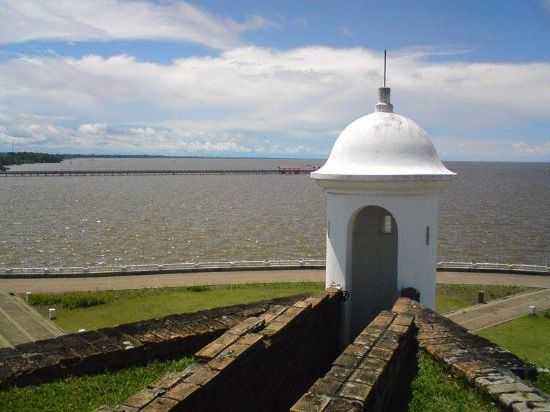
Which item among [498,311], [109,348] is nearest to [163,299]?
[498,311]

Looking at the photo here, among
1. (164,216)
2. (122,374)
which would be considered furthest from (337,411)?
(164,216)

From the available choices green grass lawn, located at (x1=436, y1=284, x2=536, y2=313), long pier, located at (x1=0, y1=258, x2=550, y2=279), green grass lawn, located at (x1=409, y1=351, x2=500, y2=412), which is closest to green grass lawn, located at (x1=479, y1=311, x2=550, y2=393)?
green grass lawn, located at (x1=436, y1=284, x2=536, y2=313)

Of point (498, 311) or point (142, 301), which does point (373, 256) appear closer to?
point (498, 311)

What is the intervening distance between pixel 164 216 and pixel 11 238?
47.8ft

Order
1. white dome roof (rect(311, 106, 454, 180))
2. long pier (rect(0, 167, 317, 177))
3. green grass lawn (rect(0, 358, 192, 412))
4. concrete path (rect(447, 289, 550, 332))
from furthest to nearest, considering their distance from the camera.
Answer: long pier (rect(0, 167, 317, 177))
concrete path (rect(447, 289, 550, 332))
white dome roof (rect(311, 106, 454, 180))
green grass lawn (rect(0, 358, 192, 412))

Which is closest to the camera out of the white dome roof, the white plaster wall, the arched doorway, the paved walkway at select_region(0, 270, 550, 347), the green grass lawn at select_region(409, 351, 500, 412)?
the green grass lawn at select_region(409, 351, 500, 412)

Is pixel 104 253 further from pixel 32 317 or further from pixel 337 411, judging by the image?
pixel 337 411

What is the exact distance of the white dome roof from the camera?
7.75 metres

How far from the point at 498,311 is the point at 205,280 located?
416 inches

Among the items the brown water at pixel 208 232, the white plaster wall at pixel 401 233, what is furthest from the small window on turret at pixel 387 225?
the brown water at pixel 208 232

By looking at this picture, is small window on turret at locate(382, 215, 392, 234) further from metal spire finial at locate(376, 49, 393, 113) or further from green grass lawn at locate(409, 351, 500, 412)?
green grass lawn at locate(409, 351, 500, 412)

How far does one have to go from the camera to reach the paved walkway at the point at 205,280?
21.4 meters

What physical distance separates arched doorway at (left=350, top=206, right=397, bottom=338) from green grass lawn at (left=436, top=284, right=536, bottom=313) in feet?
30.6

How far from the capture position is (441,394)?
5137 mm
